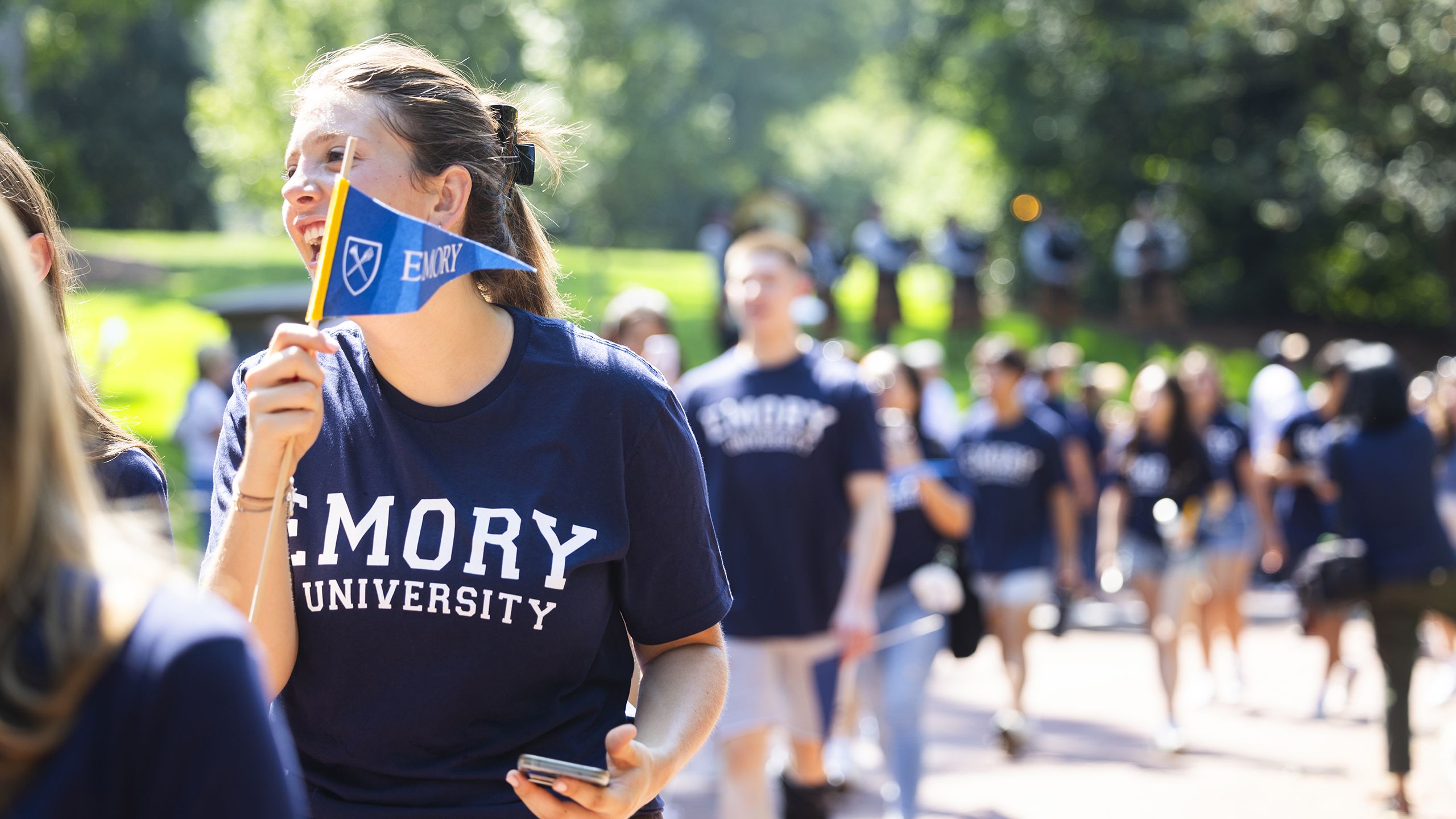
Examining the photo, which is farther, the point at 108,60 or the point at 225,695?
the point at 108,60

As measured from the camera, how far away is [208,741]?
126cm

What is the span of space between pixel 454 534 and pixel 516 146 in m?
0.75

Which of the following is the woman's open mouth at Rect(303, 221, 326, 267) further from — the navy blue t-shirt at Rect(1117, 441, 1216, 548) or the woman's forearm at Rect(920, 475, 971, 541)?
the navy blue t-shirt at Rect(1117, 441, 1216, 548)

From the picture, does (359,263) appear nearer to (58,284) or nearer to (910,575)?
(58,284)

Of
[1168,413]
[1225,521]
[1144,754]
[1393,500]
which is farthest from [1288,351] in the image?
[1393,500]

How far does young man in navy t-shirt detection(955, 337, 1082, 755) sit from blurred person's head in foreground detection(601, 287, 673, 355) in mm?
2127

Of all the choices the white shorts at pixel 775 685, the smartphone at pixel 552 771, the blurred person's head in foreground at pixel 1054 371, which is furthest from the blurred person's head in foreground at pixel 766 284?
the blurred person's head in foreground at pixel 1054 371

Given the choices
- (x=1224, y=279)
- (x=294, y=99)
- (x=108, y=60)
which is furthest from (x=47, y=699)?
(x=108, y=60)

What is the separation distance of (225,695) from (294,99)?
1572 mm

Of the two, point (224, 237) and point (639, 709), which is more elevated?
point (224, 237)

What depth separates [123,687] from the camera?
1237 mm

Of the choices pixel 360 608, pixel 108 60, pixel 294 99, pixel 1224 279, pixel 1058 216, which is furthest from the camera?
pixel 108 60

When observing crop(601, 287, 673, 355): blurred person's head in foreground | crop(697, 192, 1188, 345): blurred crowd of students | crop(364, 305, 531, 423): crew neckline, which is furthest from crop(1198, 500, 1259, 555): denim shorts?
crop(697, 192, 1188, 345): blurred crowd of students

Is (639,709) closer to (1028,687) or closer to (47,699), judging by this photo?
(47,699)
